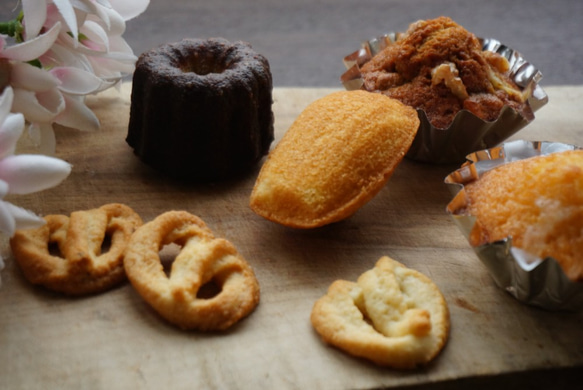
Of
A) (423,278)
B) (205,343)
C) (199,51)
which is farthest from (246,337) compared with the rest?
(199,51)

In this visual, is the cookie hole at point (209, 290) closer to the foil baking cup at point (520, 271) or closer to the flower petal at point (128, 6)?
the foil baking cup at point (520, 271)

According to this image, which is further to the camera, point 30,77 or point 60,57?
point 60,57

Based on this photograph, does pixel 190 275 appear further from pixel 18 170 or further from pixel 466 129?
pixel 466 129

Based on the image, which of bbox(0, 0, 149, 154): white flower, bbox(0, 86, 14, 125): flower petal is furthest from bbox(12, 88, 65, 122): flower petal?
bbox(0, 86, 14, 125): flower petal

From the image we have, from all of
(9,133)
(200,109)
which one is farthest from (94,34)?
(9,133)

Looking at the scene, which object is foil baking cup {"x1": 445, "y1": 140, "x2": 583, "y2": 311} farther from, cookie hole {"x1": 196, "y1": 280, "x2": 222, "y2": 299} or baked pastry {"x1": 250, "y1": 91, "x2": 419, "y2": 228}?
cookie hole {"x1": 196, "y1": 280, "x2": 222, "y2": 299}

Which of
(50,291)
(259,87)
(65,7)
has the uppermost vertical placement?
(65,7)

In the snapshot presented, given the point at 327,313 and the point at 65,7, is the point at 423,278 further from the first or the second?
the point at 65,7
